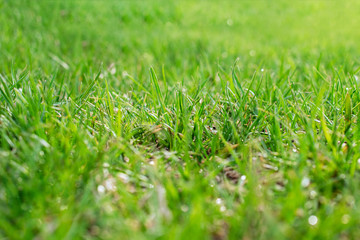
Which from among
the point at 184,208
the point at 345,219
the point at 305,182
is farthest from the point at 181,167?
the point at 345,219

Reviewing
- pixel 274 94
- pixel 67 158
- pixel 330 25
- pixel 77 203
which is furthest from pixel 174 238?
pixel 330 25

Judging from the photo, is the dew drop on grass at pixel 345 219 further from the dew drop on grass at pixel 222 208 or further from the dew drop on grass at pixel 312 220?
the dew drop on grass at pixel 222 208

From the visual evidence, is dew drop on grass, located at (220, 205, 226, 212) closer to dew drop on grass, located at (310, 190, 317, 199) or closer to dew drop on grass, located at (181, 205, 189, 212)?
dew drop on grass, located at (181, 205, 189, 212)

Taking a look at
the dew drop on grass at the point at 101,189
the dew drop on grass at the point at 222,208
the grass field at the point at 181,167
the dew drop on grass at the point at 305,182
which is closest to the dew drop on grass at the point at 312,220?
the grass field at the point at 181,167

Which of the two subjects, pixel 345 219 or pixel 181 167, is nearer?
pixel 345 219

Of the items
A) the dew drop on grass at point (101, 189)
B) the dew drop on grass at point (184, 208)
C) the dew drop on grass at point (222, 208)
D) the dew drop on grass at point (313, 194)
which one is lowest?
the dew drop on grass at point (222, 208)

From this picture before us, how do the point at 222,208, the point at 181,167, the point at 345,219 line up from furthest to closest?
the point at 181,167 → the point at 222,208 → the point at 345,219

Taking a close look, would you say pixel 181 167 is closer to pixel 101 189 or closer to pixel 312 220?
pixel 101 189

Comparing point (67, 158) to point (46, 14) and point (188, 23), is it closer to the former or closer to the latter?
point (46, 14)

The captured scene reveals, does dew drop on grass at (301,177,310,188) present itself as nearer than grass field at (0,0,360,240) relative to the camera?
No

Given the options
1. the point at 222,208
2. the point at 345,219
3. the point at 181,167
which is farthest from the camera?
the point at 181,167

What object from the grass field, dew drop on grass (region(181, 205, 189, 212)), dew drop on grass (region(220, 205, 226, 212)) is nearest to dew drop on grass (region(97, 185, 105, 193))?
the grass field

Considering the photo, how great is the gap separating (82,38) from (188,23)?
2.16m

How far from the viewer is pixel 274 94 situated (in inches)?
63.8
